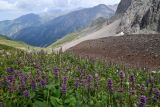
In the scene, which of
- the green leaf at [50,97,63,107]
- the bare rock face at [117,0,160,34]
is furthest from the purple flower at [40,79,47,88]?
the bare rock face at [117,0,160,34]

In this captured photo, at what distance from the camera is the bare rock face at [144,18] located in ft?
250

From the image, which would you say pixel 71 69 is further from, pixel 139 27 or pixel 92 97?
pixel 139 27

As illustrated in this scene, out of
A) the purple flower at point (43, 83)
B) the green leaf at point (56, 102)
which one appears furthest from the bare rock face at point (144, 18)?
the green leaf at point (56, 102)

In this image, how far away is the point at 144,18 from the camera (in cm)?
8075

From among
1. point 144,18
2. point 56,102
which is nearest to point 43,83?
point 56,102

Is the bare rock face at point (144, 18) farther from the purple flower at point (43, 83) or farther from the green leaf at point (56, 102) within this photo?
the green leaf at point (56, 102)

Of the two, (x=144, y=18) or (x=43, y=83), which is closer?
(x=43, y=83)

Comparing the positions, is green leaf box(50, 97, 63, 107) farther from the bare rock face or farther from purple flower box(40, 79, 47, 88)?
the bare rock face

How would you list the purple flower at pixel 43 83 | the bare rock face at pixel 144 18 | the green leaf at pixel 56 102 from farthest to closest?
the bare rock face at pixel 144 18 → the purple flower at pixel 43 83 → the green leaf at pixel 56 102

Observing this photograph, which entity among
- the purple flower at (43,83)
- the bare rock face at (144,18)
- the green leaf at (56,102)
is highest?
the bare rock face at (144,18)

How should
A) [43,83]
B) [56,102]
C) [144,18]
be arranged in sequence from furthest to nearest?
[144,18] < [43,83] < [56,102]

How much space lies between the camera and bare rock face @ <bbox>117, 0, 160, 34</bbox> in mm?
76188

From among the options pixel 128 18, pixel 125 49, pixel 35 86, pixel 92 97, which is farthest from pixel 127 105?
pixel 128 18

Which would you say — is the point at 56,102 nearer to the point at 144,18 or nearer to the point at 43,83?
the point at 43,83
